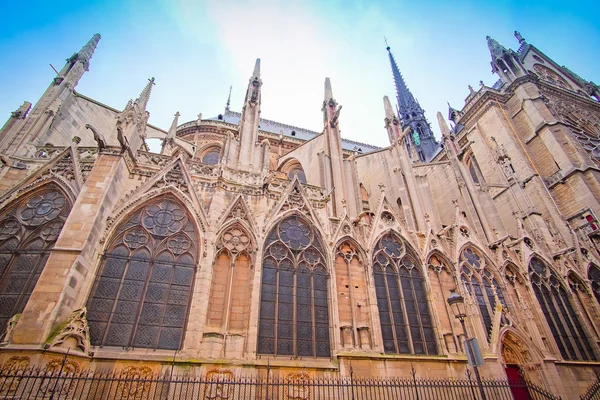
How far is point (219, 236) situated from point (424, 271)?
6.97 metres

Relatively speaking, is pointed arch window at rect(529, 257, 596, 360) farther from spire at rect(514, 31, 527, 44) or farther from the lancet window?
spire at rect(514, 31, 527, 44)

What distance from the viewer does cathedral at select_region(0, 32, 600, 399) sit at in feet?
26.1

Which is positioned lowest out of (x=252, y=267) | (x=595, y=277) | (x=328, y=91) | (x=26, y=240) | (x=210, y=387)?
(x=210, y=387)

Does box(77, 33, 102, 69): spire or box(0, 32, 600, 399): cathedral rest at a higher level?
box(77, 33, 102, 69): spire

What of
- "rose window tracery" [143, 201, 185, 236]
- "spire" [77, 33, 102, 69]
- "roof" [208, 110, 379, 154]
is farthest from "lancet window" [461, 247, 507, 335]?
"spire" [77, 33, 102, 69]

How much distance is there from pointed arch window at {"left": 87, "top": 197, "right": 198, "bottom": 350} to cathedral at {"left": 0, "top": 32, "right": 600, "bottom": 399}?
0.13 ft

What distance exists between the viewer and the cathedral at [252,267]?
26.1 feet

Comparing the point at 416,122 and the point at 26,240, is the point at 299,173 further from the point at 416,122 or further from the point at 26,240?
the point at 416,122

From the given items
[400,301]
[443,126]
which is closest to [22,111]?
[400,301]

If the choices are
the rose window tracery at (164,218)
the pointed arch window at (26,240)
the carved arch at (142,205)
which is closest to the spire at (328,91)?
the carved arch at (142,205)

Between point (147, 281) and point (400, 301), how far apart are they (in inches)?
300

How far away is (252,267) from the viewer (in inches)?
376

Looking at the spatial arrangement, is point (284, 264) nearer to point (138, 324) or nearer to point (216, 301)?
point (216, 301)

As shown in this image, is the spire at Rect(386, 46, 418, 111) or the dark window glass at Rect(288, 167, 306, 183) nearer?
the dark window glass at Rect(288, 167, 306, 183)
